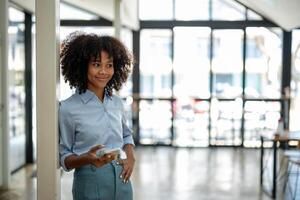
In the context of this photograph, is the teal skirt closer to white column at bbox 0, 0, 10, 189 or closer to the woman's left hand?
the woman's left hand

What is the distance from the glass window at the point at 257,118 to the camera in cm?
827

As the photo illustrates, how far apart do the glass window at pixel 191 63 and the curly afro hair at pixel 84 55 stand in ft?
21.4

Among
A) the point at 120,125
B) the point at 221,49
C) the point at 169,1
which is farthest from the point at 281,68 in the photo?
the point at 120,125

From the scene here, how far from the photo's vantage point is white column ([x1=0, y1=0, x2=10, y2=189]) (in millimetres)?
5145

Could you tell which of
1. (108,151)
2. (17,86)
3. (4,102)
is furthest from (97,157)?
(17,86)

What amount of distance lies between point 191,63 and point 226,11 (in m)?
1.17

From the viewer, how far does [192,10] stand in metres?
8.34

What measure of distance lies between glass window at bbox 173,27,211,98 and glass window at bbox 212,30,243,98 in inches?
6.3

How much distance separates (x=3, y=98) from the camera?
5.20 meters

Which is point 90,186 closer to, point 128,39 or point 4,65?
point 4,65

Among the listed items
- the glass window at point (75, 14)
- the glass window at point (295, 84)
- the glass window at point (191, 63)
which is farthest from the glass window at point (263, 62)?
the glass window at point (75, 14)

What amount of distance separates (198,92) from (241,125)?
3.36ft

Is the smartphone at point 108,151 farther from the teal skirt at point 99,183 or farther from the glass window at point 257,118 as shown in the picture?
the glass window at point 257,118

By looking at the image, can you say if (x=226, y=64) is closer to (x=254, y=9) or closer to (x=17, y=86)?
(x=254, y=9)
